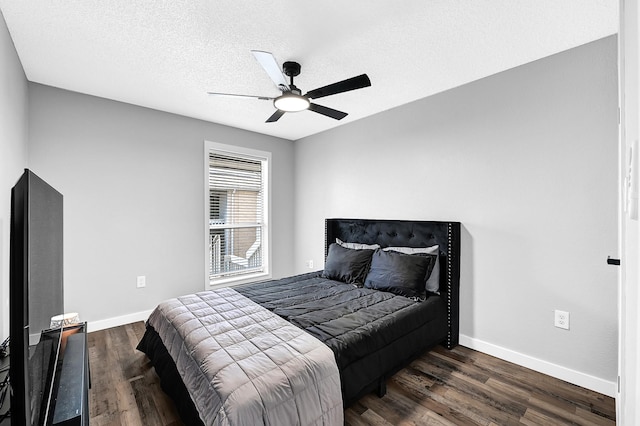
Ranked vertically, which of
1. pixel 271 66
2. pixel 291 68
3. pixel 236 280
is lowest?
pixel 236 280

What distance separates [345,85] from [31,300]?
191 cm

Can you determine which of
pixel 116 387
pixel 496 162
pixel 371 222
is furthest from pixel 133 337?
pixel 496 162

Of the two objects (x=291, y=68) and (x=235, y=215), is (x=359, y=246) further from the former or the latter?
(x=291, y=68)

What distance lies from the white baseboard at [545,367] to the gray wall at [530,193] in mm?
26

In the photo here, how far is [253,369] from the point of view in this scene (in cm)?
143

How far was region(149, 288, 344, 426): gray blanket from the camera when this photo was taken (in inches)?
51.6

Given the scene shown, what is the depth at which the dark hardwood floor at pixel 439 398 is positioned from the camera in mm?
1765

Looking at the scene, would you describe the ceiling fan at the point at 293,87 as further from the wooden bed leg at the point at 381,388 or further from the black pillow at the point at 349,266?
the wooden bed leg at the point at 381,388

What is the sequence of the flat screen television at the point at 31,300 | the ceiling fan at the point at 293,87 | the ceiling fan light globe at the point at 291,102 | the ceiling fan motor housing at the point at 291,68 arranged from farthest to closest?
the ceiling fan motor housing at the point at 291,68 < the ceiling fan light globe at the point at 291,102 < the ceiling fan at the point at 293,87 < the flat screen television at the point at 31,300

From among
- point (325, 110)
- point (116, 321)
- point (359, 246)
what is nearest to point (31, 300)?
point (325, 110)

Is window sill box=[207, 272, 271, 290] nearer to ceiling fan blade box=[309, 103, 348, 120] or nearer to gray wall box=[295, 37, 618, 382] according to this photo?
gray wall box=[295, 37, 618, 382]

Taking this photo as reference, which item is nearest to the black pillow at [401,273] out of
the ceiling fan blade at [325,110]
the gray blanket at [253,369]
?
the gray blanket at [253,369]

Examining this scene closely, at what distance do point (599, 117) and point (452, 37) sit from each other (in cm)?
117

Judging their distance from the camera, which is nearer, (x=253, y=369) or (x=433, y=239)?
(x=253, y=369)
